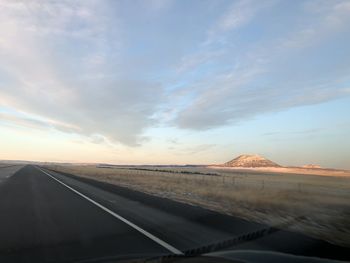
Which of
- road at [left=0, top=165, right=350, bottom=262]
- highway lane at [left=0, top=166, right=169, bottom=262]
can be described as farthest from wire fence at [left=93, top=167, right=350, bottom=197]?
highway lane at [left=0, top=166, right=169, bottom=262]

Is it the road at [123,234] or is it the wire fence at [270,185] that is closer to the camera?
the road at [123,234]

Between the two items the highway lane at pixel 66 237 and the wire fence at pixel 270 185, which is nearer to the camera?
the highway lane at pixel 66 237

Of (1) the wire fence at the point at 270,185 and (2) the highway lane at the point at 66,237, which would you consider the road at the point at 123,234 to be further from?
(1) the wire fence at the point at 270,185

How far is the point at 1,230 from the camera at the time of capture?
1148 cm

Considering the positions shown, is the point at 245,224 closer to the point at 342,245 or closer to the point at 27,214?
the point at 342,245

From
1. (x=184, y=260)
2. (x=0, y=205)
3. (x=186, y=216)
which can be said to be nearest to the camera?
(x=184, y=260)

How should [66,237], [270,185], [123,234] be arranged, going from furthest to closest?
[270,185]
[123,234]
[66,237]

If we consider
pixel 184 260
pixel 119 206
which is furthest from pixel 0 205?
pixel 184 260

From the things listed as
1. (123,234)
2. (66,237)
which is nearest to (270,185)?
(123,234)

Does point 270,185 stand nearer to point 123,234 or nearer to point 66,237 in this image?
point 123,234

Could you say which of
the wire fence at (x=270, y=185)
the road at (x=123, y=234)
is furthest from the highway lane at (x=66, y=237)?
the wire fence at (x=270, y=185)

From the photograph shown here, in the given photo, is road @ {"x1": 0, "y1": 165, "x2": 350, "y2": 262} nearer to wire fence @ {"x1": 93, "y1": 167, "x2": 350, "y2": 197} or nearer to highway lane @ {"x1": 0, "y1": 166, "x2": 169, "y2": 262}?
highway lane @ {"x1": 0, "y1": 166, "x2": 169, "y2": 262}

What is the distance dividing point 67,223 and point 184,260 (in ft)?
26.2

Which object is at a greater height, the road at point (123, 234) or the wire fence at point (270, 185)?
the wire fence at point (270, 185)
